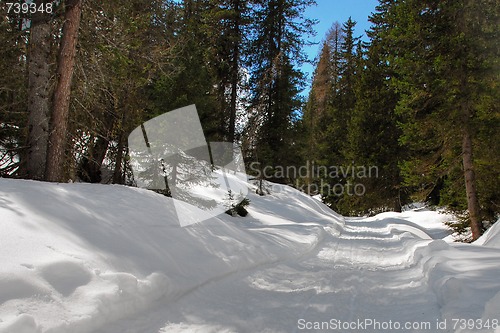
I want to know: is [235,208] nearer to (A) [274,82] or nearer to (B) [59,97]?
(B) [59,97]

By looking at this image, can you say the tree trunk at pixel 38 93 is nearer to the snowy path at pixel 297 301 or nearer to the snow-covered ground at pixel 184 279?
the snow-covered ground at pixel 184 279

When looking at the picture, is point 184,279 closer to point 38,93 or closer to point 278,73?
point 38,93

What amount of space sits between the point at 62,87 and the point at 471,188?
38.9ft

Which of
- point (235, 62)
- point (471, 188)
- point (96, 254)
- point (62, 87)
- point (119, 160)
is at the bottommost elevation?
point (96, 254)

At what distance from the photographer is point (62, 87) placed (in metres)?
7.04

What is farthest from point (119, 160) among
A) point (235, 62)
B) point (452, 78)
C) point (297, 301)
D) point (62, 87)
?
point (452, 78)

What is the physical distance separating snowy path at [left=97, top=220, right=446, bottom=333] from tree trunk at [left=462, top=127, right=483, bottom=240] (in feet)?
19.4

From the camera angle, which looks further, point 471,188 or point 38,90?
point 471,188

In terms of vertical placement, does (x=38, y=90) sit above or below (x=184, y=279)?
above

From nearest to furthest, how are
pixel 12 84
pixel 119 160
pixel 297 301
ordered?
pixel 297 301 < pixel 12 84 < pixel 119 160

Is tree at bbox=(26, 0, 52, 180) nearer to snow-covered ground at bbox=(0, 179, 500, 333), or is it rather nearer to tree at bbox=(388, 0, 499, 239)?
snow-covered ground at bbox=(0, 179, 500, 333)

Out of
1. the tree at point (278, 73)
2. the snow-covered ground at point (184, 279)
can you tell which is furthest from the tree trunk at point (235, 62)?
the snow-covered ground at point (184, 279)

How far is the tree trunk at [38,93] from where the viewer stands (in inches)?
271

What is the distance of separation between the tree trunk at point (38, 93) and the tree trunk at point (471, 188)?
11818 millimetres
